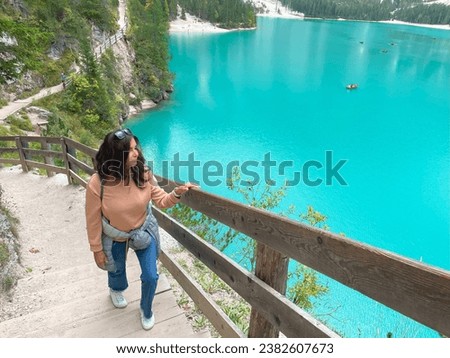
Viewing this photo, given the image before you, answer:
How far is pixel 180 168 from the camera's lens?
82.0 ft

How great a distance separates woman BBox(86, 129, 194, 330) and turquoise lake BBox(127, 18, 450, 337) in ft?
10.2

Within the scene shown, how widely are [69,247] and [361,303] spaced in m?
9.93

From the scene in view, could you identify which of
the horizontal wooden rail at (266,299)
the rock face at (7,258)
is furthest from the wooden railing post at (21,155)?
the horizontal wooden rail at (266,299)

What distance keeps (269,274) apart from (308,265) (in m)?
0.38

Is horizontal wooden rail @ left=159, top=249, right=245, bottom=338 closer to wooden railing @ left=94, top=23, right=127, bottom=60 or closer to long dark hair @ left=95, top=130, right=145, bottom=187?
long dark hair @ left=95, top=130, right=145, bottom=187

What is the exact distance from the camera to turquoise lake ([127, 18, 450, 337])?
1842cm

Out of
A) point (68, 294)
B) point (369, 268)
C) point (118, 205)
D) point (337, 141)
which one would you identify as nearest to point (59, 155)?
point (68, 294)

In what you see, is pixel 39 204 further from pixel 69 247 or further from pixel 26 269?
pixel 26 269

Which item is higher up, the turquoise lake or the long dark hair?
the long dark hair

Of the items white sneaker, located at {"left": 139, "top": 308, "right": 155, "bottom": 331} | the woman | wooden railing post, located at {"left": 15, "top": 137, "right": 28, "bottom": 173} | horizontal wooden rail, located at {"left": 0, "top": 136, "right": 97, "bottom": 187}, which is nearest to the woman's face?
the woman

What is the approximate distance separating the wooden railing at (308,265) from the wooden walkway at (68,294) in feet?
1.76

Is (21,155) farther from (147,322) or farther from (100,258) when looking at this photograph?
(147,322)

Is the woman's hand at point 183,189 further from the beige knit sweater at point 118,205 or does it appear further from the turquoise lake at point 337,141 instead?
the turquoise lake at point 337,141
